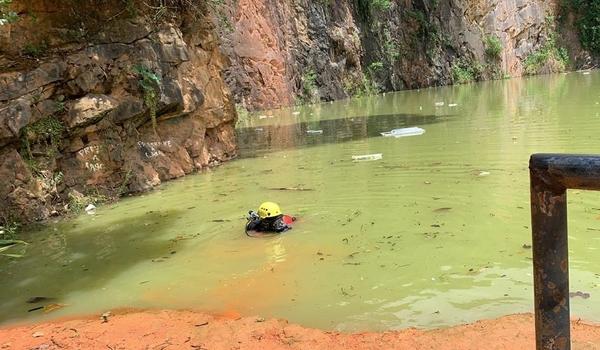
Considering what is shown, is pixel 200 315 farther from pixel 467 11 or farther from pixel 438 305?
pixel 467 11

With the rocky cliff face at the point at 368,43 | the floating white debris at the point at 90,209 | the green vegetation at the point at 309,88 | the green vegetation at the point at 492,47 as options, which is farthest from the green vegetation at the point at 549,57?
the floating white debris at the point at 90,209

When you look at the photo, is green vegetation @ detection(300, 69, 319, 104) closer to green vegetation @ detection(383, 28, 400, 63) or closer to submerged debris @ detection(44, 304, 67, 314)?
green vegetation @ detection(383, 28, 400, 63)

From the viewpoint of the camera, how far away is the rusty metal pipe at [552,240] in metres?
1.64

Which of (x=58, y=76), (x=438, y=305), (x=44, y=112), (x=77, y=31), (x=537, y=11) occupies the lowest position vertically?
(x=438, y=305)

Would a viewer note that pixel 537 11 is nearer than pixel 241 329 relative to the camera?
No

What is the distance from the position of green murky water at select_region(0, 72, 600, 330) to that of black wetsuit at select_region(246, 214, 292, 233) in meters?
0.16

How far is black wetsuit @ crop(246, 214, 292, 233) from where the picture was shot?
5.71m

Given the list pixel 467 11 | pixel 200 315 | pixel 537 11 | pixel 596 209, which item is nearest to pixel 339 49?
pixel 467 11

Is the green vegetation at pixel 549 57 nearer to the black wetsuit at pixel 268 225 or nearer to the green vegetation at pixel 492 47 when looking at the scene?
the green vegetation at pixel 492 47

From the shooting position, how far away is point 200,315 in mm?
3959

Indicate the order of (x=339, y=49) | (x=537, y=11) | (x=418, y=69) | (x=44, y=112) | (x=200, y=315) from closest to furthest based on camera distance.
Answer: (x=200, y=315)
(x=44, y=112)
(x=339, y=49)
(x=418, y=69)
(x=537, y=11)

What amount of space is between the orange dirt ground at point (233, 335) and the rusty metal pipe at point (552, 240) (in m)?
1.46

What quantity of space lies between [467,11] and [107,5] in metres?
27.7

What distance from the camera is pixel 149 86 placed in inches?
347
